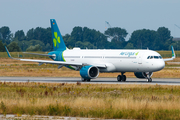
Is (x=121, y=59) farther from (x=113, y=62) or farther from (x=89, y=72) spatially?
(x=89, y=72)

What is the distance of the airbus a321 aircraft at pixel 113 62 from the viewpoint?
4206 cm

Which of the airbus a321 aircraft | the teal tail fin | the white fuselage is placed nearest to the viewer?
the white fuselage

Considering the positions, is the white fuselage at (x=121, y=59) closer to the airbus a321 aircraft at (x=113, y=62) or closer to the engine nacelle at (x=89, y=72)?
the airbus a321 aircraft at (x=113, y=62)

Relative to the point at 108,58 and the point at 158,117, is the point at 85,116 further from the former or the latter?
the point at 108,58

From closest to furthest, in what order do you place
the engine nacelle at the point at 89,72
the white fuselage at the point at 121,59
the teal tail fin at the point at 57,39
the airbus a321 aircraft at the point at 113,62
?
the white fuselage at the point at 121,59 → the airbus a321 aircraft at the point at 113,62 → the engine nacelle at the point at 89,72 → the teal tail fin at the point at 57,39

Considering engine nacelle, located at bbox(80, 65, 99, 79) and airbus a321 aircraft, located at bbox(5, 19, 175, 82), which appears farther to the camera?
engine nacelle, located at bbox(80, 65, 99, 79)

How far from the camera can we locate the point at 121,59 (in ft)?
145

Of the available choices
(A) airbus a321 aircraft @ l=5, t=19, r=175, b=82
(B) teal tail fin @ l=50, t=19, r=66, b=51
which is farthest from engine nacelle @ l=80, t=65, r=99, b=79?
(B) teal tail fin @ l=50, t=19, r=66, b=51

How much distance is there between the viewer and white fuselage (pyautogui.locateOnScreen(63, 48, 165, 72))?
137 ft

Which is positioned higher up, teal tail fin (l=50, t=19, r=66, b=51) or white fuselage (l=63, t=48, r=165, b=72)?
teal tail fin (l=50, t=19, r=66, b=51)

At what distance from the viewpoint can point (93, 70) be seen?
45.2m

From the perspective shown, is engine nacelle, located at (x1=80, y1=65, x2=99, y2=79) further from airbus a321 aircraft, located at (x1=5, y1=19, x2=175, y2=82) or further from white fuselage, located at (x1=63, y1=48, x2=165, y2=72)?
white fuselage, located at (x1=63, y1=48, x2=165, y2=72)

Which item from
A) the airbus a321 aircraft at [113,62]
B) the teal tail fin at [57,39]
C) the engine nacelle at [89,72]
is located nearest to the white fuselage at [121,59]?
the airbus a321 aircraft at [113,62]

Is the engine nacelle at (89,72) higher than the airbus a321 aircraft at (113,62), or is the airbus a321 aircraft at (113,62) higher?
the airbus a321 aircraft at (113,62)
